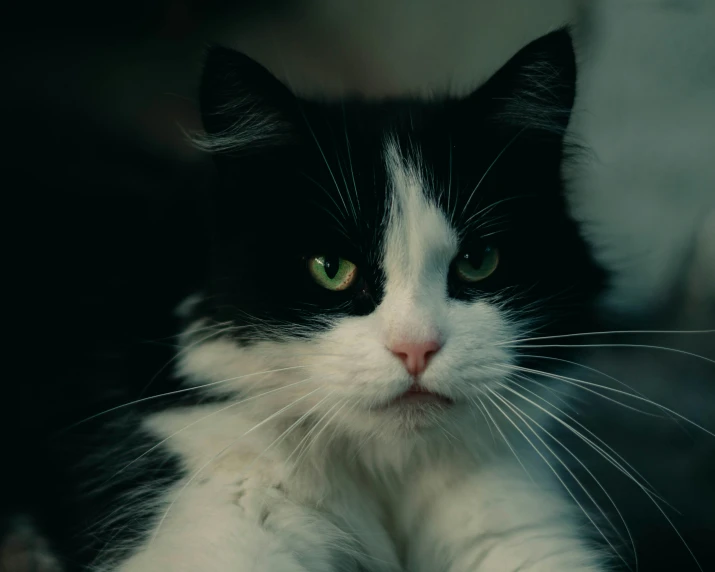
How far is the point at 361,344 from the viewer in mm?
828

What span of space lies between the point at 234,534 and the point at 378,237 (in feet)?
1.33

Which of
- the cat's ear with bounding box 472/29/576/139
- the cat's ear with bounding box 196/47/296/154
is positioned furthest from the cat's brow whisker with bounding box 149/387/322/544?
the cat's ear with bounding box 472/29/576/139

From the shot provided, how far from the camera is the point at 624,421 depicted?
1.07 m

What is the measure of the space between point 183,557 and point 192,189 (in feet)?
1.74

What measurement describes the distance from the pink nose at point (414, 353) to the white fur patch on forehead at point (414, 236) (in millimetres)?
92

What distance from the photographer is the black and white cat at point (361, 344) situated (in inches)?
34.4

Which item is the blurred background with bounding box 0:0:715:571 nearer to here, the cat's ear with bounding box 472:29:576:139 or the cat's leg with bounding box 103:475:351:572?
the cat's ear with bounding box 472:29:576:139

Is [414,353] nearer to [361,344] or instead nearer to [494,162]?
[361,344]

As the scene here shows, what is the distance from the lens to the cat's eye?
3.09 feet

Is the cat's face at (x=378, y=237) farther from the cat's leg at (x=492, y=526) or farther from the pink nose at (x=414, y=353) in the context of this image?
the cat's leg at (x=492, y=526)

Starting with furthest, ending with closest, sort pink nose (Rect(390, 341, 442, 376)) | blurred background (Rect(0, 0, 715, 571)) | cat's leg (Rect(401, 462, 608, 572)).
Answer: blurred background (Rect(0, 0, 715, 571)) → cat's leg (Rect(401, 462, 608, 572)) → pink nose (Rect(390, 341, 442, 376))

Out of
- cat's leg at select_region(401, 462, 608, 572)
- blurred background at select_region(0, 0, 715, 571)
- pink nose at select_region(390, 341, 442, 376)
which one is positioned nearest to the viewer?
pink nose at select_region(390, 341, 442, 376)

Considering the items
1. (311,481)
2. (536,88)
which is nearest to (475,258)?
(536,88)

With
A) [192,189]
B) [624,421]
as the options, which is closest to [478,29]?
[192,189]
